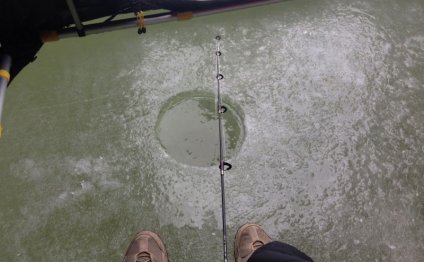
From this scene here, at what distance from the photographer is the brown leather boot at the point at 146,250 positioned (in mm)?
2166

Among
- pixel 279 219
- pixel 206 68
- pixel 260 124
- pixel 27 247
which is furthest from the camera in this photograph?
pixel 206 68

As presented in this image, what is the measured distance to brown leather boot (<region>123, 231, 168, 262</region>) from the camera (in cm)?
217

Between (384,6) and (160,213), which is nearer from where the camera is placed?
(160,213)

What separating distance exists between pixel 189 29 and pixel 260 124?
4.06ft

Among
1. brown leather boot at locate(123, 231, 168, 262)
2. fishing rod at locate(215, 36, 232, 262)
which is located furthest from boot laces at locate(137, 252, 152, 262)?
fishing rod at locate(215, 36, 232, 262)

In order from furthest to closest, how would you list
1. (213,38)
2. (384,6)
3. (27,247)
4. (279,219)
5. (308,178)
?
(384,6)
(213,38)
(308,178)
(279,219)
(27,247)

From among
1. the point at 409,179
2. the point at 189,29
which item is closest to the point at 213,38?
the point at 189,29

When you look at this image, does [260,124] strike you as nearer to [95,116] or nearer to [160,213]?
[160,213]

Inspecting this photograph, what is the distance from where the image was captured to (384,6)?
3555 millimetres

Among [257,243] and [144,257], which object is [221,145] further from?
[144,257]

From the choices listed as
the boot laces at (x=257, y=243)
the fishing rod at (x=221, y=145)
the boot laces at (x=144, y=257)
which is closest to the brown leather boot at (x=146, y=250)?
the boot laces at (x=144, y=257)

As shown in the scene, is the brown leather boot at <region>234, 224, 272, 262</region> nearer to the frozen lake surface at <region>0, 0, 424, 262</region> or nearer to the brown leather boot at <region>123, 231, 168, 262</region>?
the frozen lake surface at <region>0, 0, 424, 262</region>

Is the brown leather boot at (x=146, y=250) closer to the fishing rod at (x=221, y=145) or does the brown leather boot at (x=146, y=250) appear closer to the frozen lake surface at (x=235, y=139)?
the frozen lake surface at (x=235, y=139)

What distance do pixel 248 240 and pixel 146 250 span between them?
2.12 ft
